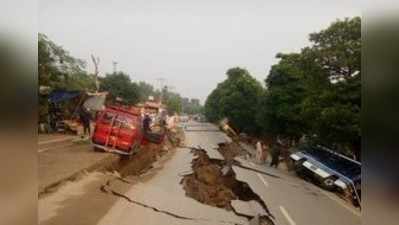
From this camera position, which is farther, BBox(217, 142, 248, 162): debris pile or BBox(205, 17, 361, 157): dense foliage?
BBox(217, 142, 248, 162): debris pile

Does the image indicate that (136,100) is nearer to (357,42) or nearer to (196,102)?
(196,102)

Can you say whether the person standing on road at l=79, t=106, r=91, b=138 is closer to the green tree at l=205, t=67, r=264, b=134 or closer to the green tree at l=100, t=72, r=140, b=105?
the green tree at l=100, t=72, r=140, b=105

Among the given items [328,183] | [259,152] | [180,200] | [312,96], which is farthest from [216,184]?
[312,96]

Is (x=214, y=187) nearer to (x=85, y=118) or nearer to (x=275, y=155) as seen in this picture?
(x=275, y=155)

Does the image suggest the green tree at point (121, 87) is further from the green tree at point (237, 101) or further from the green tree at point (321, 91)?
the green tree at point (321, 91)

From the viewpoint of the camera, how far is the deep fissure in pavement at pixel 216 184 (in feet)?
7.96

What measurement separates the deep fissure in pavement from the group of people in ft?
Result: 0.47

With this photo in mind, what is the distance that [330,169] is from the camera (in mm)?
2307

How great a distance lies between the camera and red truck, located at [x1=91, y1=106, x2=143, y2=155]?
8.32ft

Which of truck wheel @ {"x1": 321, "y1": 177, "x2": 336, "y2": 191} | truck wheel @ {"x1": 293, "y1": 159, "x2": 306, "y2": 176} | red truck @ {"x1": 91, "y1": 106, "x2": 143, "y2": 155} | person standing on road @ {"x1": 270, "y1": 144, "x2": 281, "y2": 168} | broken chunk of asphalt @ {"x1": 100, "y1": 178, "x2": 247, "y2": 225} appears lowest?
broken chunk of asphalt @ {"x1": 100, "y1": 178, "x2": 247, "y2": 225}

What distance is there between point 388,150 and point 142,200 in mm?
1524

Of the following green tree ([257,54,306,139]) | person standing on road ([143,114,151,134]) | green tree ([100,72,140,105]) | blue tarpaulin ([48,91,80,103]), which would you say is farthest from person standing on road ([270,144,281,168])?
blue tarpaulin ([48,91,80,103])

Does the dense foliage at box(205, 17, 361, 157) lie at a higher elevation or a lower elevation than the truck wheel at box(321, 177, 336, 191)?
higher

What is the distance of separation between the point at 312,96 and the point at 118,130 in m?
1.36
